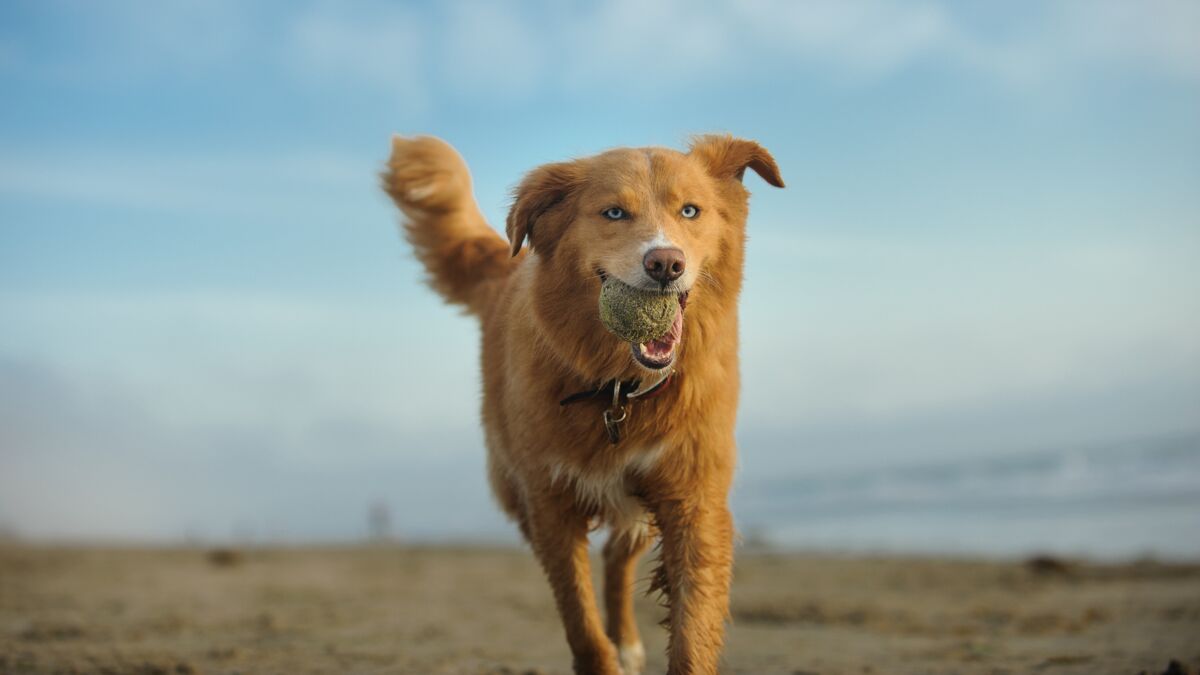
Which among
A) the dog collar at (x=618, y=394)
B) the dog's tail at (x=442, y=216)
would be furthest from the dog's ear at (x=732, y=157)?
the dog's tail at (x=442, y=216)

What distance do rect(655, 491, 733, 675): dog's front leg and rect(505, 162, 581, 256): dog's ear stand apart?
4.53 feet

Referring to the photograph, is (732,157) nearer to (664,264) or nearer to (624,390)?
(664,264)

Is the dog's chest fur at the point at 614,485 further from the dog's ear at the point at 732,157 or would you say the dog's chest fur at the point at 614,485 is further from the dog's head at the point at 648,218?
the dog's ear at the point at 732,157

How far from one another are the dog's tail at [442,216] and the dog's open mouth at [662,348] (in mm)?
2466

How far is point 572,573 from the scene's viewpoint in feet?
15.3

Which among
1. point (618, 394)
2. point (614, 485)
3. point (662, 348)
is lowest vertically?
point (614, 485)

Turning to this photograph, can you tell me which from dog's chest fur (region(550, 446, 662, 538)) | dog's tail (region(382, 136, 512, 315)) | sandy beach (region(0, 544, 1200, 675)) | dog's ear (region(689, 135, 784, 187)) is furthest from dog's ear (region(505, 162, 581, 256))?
sandy beach (region(0, 544, 1200, 675))

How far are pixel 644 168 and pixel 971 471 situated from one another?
30627 millimetres

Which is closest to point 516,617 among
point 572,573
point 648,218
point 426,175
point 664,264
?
point 426,175

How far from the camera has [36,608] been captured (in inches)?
368

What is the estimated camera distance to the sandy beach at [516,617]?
6344mm

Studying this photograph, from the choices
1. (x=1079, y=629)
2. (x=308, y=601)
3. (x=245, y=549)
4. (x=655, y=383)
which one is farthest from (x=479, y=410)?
(x=245, y=549)

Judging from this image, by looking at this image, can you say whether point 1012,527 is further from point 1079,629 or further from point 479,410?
point 479,410

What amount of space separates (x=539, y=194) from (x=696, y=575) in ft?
5.84
